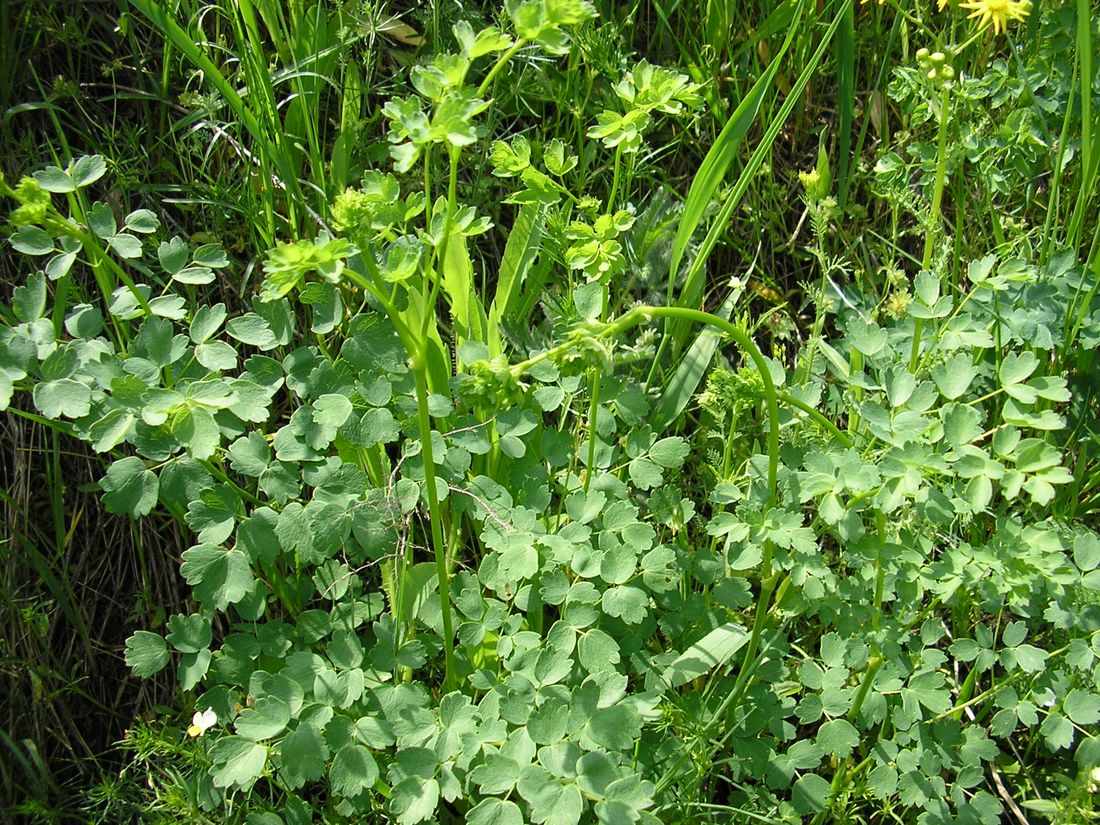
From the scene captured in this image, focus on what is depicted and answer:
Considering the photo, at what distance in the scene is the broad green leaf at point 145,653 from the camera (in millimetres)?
1813

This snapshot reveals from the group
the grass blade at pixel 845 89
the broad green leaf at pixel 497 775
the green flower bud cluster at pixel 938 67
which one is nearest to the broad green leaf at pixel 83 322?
the broad green leaf at pixel 497 775

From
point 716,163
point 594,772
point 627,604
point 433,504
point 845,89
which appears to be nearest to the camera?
point 594,772

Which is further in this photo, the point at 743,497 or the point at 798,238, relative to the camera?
the point at 798,238

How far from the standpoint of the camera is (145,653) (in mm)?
1822

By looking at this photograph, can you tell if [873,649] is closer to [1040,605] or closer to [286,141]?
[1040,605]

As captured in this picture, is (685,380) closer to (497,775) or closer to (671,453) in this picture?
(671,453)

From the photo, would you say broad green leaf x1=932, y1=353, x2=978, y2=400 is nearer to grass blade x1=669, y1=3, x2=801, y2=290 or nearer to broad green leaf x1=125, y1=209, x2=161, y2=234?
grass blade x1=669, y1=3, x2=801, y2=290

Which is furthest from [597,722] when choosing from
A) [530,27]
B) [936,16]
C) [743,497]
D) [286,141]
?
[936,16]

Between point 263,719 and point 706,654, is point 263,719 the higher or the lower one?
the higher one

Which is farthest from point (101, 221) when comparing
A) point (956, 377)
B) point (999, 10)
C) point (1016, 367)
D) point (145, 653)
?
point (999, 10)

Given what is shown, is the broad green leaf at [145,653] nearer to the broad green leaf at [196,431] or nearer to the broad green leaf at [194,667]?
the broad green leaf at [194,667]

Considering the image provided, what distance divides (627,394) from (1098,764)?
108 cm

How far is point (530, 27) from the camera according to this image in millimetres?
1443

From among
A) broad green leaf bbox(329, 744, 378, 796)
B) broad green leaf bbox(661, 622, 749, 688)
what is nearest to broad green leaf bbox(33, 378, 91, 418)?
broad green leaf bbox(329, 744, 378, 796)
